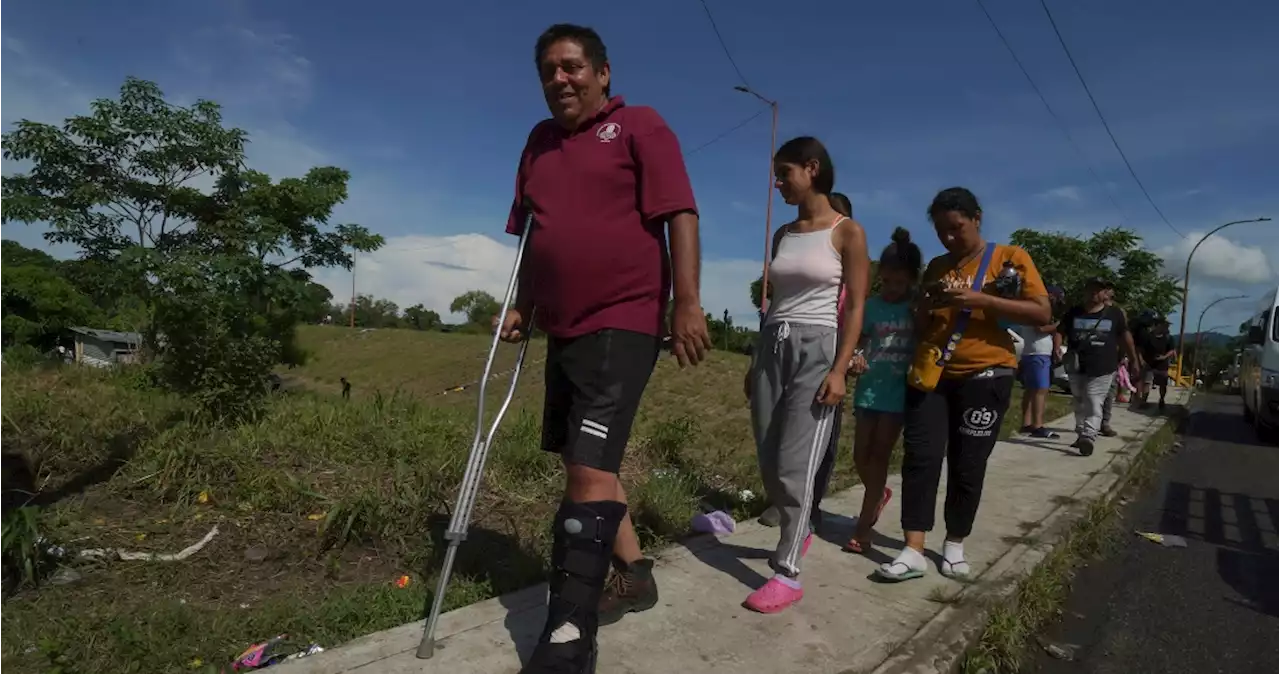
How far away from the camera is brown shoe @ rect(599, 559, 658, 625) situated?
2.55m

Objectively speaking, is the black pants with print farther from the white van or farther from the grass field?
the white van

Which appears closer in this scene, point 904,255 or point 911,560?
point 911,560

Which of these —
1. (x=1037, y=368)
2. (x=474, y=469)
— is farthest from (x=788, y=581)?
(x=1037, y=368)

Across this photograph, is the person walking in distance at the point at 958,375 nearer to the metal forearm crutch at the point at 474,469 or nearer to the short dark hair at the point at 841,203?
the short dark hair at the point at 841,203

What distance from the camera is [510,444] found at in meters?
4.47

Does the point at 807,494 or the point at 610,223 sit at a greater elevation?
the point at 610,223

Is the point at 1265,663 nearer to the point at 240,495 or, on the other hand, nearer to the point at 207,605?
the point at 207,605

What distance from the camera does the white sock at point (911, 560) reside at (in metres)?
3.16

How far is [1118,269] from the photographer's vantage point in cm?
3388

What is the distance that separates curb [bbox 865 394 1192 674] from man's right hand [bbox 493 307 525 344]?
1414 millimetres

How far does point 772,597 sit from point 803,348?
87 cm

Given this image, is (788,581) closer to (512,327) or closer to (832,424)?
(832,424)

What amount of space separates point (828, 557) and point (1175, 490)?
463cm

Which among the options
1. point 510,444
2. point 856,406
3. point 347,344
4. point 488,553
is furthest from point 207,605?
point 347,344
